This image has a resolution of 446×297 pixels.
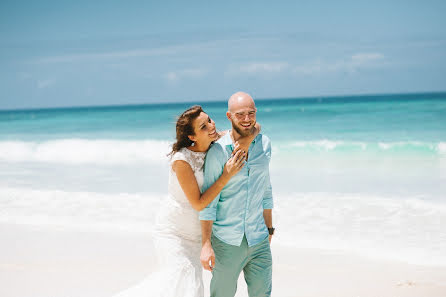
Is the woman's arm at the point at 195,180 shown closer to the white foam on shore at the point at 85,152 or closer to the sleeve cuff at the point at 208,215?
the sleeve cuff at the point at 208,215

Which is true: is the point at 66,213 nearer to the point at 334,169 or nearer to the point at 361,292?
the point at 361,292

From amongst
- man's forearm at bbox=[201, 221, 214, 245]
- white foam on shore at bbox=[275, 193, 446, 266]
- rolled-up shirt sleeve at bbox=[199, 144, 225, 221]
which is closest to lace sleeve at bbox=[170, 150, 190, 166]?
rolled-up shirt sleeve at bbox=[199, 144, 225, 221]

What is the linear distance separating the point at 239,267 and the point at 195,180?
621 mm

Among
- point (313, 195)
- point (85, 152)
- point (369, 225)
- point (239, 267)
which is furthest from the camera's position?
point (85, 152)

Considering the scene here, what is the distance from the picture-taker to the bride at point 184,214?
2.97 metres

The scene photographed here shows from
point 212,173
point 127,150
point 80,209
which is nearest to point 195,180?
point 212,173

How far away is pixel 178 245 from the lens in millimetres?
3076

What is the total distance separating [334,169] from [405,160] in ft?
9.97

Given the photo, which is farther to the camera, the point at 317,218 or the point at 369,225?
the point at 317,218

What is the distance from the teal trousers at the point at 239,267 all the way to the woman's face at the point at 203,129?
63cm

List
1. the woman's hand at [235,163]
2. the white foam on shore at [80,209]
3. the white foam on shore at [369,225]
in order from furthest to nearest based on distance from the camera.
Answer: the white foam on shore at [80,209] < the white foam on shore at [369,225] < the woman's hand at [235,163]

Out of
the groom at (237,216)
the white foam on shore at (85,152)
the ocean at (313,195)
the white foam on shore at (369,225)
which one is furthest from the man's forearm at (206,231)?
the white foam on shore at (85,152)

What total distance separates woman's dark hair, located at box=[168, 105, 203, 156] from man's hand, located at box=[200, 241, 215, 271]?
0.65 meters

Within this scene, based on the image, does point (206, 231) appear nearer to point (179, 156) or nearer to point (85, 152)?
point (179, 156)
